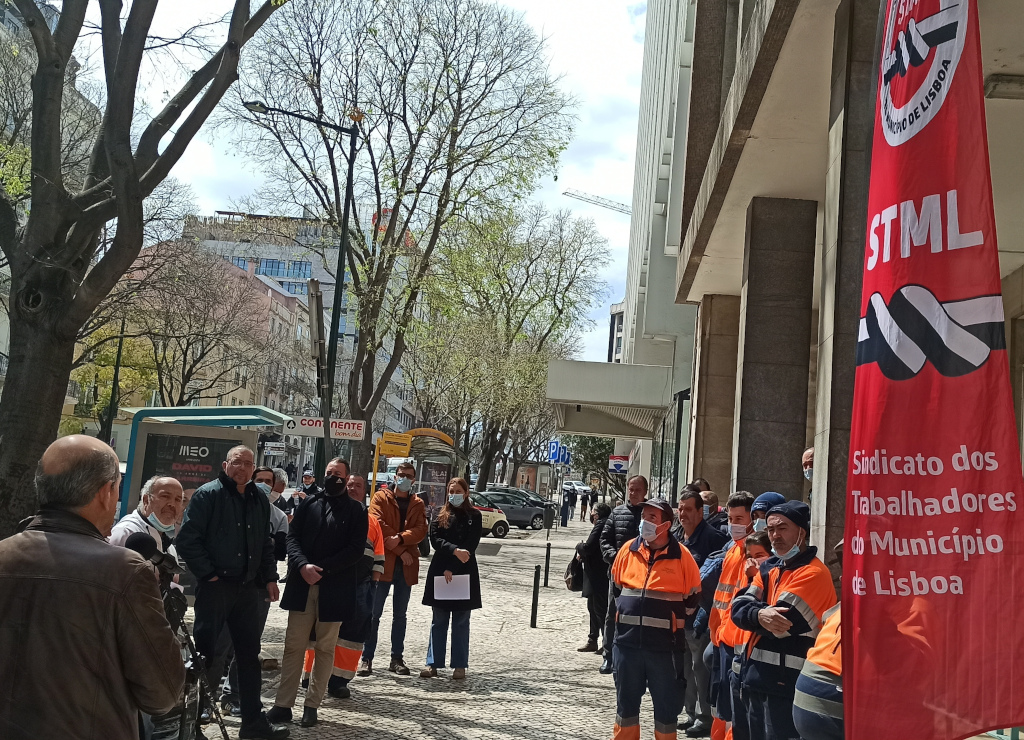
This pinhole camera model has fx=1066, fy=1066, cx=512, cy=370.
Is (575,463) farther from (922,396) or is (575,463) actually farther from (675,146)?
(922,396)

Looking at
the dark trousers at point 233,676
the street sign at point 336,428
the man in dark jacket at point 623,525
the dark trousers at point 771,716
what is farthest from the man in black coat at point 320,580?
the street sign at point 336,428

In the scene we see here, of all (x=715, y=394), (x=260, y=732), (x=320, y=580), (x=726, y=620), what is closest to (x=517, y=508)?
(x=715, y=394)

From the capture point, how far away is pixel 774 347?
12367 mm

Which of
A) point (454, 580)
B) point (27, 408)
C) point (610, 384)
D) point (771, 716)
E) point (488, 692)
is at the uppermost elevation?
point (610, 384)

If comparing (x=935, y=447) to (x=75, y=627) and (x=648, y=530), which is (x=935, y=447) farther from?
(x=648, y=530)

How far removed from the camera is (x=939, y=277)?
3.44m

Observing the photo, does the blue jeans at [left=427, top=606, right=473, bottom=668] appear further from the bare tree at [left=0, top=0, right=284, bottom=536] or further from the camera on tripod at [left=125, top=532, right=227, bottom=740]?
the camera on tripod at [left=125, top=532, right=227, bottom=740]

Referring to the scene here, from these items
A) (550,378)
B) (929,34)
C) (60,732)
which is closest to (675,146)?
(550,378)

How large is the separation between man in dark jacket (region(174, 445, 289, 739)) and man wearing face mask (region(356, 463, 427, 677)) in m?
2.79

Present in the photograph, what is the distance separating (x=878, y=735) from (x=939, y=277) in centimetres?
146

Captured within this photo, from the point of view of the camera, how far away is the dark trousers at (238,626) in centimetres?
739

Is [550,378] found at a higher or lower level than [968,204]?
higher

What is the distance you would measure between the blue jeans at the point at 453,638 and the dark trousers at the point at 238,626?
9.90ft

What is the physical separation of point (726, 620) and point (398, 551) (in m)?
4.92
